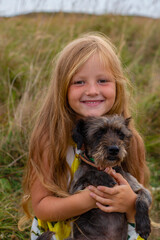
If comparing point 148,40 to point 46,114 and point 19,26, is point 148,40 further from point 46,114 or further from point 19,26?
point 46,114

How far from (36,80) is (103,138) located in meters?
2.79

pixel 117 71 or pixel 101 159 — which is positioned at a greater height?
pixel 117 71

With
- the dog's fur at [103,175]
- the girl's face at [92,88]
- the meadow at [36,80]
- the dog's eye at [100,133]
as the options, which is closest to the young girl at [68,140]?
the girl's face at [92,88]

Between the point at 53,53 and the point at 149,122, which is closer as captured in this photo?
the point at 149,122

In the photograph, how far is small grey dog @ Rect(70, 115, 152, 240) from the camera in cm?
288

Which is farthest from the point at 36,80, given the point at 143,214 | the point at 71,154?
the point at 143,214

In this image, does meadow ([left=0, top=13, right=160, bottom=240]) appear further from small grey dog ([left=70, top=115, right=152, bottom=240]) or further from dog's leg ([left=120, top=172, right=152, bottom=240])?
dog's leg ([left=120, top=172, right=152, bottom=240])

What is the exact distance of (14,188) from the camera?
4.38 meters

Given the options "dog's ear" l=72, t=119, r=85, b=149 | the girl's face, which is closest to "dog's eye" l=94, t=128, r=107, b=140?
"dog's ear" l=72, t=119, r=85, b=149

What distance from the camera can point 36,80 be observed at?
5445 millimetres

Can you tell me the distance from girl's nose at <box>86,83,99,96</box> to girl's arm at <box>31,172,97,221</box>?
1.01m

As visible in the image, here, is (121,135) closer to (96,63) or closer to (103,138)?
(103,138)

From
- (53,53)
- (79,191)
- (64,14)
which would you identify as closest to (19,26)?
(64,14)

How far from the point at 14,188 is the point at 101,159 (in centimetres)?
200
